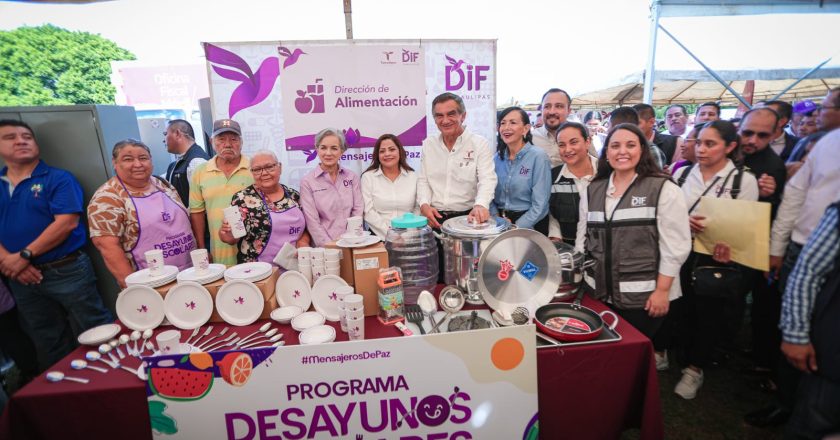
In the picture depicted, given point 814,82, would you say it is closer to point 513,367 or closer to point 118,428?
point 513,367

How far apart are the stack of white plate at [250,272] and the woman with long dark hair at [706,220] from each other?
2.70 meters

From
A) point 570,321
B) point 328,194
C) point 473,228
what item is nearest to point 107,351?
point 328,194

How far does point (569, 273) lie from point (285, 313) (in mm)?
1587

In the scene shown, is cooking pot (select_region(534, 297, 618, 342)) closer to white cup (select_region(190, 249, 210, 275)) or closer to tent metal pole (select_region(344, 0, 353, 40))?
white cup (select_region(190, 249, 210, 275))

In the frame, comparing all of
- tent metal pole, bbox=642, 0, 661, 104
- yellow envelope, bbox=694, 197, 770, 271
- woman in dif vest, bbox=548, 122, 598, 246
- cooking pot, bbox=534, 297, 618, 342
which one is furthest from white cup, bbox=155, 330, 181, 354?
tent metal pole, bbox=642, 0, 661, 104

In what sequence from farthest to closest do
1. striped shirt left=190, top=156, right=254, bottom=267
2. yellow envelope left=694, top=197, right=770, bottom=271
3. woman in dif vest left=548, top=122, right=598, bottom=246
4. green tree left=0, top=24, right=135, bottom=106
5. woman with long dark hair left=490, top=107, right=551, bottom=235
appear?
green tree left=0, top=24, right=135, bottom=106 < striped shirt left=190, top=156, right=254, bottom=267 < woman with long dark hair left=490, top=107, right=551, bottom=235 < woman in dif vest left=548, top=122, right=598, bottom=246 < yellow envelope left=694, top=197, right=770, bottom=271

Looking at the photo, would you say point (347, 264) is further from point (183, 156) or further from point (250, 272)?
point (183, 156)

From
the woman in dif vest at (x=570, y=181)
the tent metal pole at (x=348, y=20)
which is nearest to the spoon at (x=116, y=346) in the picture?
the woman in dif vest at (x=570, y=181)

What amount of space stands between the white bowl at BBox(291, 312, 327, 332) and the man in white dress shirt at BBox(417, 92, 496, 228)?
1.25 meters

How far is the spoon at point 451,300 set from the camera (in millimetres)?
1928

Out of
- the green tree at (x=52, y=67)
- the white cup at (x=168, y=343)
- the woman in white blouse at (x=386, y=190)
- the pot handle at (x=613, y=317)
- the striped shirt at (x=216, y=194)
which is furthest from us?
the green tree at (x=52, y=67)

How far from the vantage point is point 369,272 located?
6.48 feet

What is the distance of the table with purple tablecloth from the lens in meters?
1.47

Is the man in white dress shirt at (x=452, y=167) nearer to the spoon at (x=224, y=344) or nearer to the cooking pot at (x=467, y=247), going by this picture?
the cooking pot at (x=467, y=247)
